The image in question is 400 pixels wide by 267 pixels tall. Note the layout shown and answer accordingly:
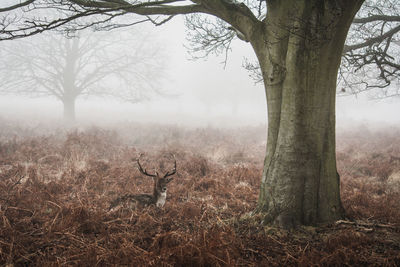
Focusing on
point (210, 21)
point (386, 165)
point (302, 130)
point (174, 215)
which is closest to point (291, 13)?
point (302, 130)

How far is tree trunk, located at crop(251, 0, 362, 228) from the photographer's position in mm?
3123

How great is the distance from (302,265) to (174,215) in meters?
1.97

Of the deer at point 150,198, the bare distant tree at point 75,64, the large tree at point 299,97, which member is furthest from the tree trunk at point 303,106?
the bare distant tree at point 75,64

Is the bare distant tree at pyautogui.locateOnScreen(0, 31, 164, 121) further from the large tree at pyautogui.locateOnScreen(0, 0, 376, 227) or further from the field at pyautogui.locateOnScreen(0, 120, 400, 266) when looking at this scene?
the large tree at pyautogui.locateOnScreen(0, 0, 376, 227)

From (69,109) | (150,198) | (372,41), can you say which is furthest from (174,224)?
(69,109)

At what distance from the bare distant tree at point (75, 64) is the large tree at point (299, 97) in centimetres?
1476

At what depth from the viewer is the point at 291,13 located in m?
3.27

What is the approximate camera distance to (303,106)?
3219 mm

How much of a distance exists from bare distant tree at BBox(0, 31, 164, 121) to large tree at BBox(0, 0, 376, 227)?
1476cm

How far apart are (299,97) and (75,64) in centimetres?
1898

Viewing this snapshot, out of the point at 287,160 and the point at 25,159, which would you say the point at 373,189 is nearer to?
the point at 287,160

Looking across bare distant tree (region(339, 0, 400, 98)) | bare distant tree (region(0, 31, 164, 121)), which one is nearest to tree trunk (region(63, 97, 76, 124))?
bare distant tree (region(0, 31, 164, 121))

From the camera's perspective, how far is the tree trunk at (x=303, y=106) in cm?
312

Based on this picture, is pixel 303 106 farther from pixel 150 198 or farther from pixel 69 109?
pixel 69 109
